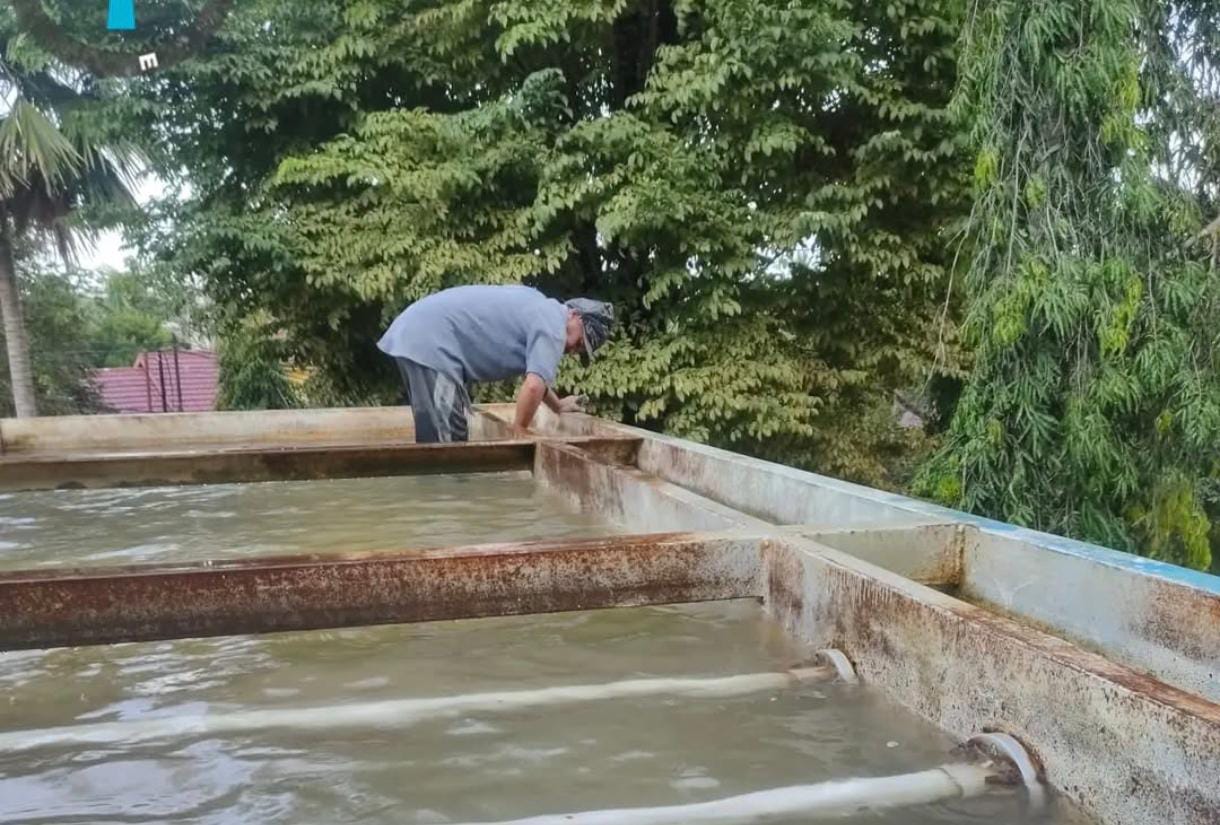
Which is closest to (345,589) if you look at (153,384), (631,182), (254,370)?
(631,182)

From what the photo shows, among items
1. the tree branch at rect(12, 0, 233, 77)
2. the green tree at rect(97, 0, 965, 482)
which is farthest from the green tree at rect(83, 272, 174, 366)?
the green tree at rect(97, 0, 965, 482)

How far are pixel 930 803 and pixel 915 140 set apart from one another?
23.3 ft

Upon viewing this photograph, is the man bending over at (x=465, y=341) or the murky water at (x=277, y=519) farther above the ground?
the man bending over at (x=465, y=341)

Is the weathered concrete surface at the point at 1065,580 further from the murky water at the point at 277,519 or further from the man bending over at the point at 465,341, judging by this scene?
the man bending over at the point at 465,341

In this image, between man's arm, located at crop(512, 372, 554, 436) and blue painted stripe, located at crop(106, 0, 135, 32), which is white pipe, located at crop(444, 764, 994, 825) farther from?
blue painted stripe, located at crop(106, 0, 135, 32)

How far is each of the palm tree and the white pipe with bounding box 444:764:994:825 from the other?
9686 mm

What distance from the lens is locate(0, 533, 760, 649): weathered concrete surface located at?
1.87 metres

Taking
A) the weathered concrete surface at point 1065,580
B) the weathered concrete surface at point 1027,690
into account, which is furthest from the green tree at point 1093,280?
the weathered concrete surface at point 1027,690

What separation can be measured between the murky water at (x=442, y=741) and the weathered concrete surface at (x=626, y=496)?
1.00 feet

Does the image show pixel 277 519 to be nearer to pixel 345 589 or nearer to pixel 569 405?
pixel 569 405

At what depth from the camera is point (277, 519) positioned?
440cm

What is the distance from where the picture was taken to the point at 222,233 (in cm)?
836

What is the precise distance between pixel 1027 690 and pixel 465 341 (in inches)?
147

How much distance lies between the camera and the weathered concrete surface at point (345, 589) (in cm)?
187
